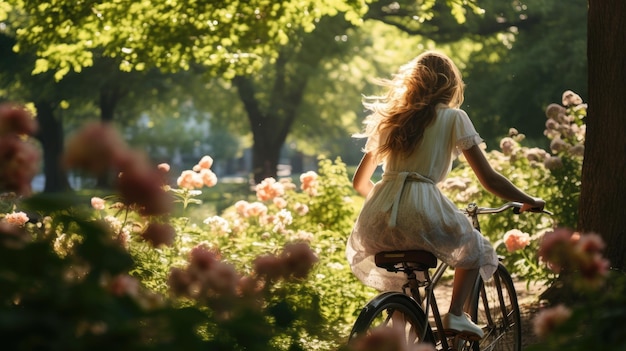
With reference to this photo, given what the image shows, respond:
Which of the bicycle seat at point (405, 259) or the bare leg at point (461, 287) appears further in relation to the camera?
the bare leg at point (461, 287)

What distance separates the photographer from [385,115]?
4984mm

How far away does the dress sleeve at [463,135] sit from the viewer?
4.87m

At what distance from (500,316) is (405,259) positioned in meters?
1.30

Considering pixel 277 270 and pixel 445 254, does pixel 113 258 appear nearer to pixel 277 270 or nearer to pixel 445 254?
pixel 277 270

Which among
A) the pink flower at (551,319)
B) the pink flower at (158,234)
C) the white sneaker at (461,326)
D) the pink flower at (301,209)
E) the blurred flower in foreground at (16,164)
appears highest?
the blurred flower in foreground at (16,164)

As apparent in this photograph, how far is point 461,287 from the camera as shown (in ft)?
16.3

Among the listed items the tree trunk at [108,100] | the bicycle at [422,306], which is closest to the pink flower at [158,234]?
the bicycle at [422,306]

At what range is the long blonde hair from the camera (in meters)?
4.89

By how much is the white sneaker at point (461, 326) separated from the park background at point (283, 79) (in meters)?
1.13

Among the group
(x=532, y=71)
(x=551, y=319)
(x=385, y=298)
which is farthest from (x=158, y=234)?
(x=532, y=71)

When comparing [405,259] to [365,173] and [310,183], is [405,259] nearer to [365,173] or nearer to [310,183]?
[365,173]

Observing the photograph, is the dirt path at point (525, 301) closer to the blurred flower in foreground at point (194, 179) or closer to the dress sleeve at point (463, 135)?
the blurred flower in foreground at point (194, 179)

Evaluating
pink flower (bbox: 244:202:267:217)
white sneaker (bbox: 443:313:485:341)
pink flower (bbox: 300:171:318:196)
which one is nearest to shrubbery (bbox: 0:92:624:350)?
white sneaker (bbox: 443:313:485:341)

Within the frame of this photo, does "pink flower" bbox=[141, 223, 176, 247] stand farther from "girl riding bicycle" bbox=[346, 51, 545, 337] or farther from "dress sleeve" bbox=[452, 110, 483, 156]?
"dress sleeve" bbox=[452, 110, 483, 156]
